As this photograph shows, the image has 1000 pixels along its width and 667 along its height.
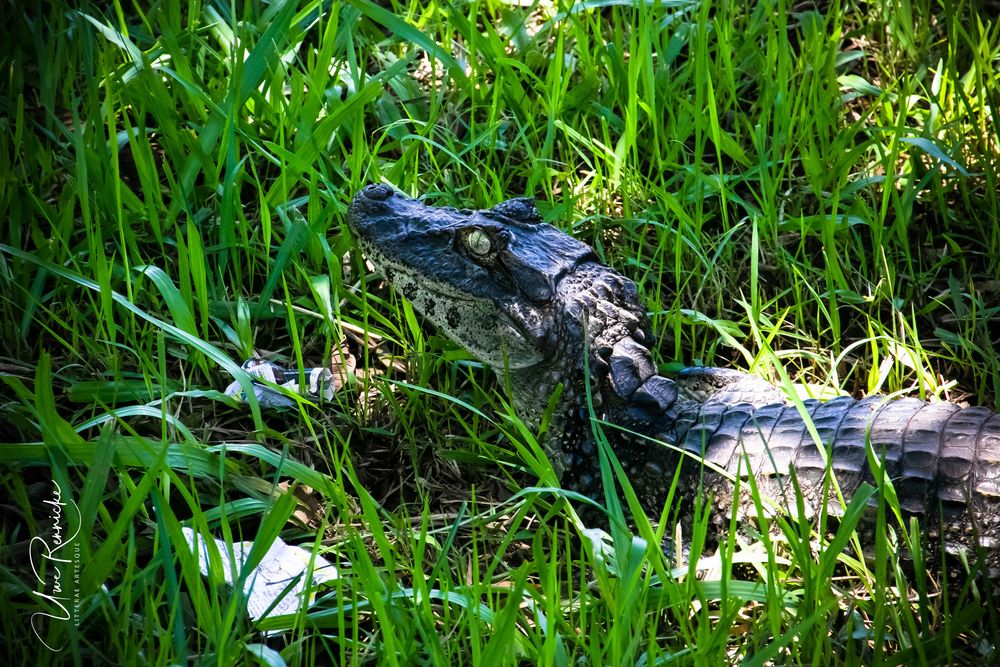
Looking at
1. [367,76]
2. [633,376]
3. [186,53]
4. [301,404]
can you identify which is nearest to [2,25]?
[186,53]

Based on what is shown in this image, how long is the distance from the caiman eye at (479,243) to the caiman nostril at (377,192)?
345 mm

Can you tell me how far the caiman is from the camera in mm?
2600

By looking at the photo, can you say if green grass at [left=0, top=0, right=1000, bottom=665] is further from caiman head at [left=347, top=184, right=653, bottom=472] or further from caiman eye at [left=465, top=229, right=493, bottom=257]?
caiman eye at [left=465, top=229, right=493, bottom=257]

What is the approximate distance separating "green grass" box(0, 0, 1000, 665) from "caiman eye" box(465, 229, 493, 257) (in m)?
0.40

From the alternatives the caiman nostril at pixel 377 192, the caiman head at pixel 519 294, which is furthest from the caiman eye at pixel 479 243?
the caiman nostril at pixel 377 192

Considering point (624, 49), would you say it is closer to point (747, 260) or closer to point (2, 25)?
point (747, 260)

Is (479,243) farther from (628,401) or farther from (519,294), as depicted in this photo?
(628,401)

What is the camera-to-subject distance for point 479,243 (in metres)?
3.01

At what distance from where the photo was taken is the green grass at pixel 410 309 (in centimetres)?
221

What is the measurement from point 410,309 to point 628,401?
88cm

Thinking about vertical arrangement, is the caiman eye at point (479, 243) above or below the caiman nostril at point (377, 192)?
below

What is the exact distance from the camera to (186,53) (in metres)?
3.90

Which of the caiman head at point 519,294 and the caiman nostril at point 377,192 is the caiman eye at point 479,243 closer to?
the caiman head at point 519,294

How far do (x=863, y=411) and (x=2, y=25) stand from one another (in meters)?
3.53
